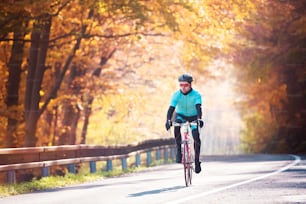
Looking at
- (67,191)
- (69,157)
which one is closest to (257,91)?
(69,157)

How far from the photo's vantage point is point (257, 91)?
42781 mm

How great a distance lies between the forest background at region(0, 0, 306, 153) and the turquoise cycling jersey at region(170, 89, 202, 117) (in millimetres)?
8023

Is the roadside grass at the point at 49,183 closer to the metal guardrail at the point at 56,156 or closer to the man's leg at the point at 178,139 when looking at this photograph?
the metal guardrail at the point at 56,156

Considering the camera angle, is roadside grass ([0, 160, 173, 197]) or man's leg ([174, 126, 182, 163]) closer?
man's leg ([174, 126, 182, 163])

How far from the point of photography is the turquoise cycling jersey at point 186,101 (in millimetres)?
16156

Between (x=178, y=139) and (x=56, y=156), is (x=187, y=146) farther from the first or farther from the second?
(x=56, y=156)

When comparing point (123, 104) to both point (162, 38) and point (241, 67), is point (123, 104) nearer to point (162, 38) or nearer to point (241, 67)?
point (162, 38)

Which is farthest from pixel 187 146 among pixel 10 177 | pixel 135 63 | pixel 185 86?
pixel 135 63

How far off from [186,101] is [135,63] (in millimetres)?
22149

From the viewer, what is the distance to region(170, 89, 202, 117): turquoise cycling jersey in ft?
53.0

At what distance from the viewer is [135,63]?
38281 mm

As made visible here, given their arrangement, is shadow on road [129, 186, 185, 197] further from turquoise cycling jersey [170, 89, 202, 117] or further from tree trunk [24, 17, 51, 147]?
tree trunk [24, 17, 51, 147]

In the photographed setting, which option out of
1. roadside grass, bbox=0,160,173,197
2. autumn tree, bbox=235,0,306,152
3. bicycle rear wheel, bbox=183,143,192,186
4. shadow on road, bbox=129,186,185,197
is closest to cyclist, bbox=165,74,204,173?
bicycle rear wheel, bbox=183,143,192,186

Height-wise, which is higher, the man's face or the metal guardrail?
the man's face
